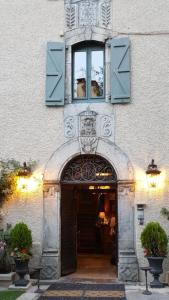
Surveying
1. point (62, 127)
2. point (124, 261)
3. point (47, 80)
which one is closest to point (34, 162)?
point (62, 127)

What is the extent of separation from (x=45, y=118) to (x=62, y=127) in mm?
518

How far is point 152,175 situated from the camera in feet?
37.4

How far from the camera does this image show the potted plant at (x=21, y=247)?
10703mm

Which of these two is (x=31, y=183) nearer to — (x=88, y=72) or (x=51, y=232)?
(x=51, y=232)

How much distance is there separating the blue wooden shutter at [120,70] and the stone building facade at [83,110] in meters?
0.03

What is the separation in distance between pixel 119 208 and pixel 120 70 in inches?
141

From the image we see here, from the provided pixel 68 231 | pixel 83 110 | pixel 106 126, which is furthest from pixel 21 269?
pixel 83 110

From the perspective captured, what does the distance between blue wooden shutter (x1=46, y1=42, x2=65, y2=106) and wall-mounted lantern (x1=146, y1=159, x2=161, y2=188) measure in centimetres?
287

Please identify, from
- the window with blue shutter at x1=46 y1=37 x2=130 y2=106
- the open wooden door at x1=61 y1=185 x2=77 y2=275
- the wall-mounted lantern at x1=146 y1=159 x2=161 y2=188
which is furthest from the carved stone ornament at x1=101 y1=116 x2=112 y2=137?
the open wooden door at x1=61 y1=185 x2=77 y2=275

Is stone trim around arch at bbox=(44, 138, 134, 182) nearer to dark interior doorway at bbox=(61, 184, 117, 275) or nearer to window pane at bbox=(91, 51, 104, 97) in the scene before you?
window pane at bbox=(91, 51, 104, 97)

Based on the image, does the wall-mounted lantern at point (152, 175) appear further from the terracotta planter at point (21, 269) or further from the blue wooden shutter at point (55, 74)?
the terracotta planter at point (21, 269)

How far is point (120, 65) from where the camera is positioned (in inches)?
474

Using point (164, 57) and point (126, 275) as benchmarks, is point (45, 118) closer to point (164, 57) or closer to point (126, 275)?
point (164, 57)

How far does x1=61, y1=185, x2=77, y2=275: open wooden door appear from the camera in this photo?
39.7ft
